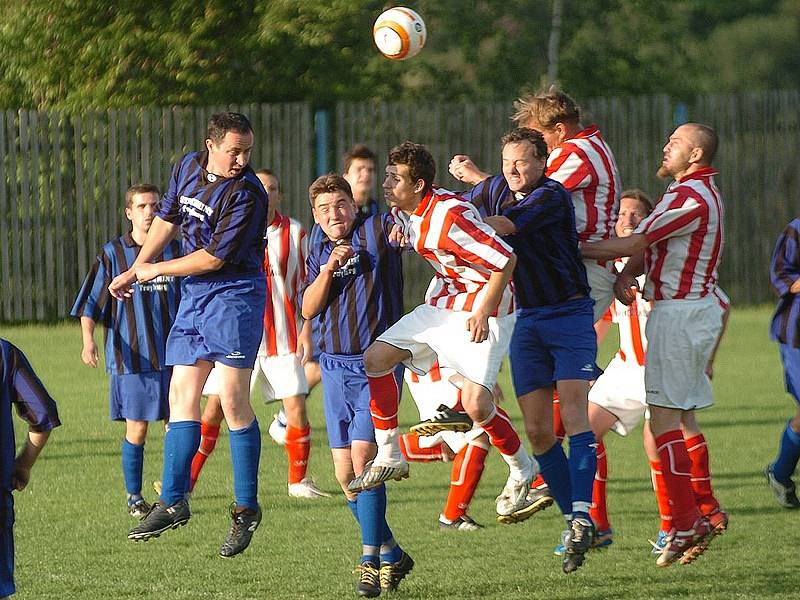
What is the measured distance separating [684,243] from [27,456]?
141 inches

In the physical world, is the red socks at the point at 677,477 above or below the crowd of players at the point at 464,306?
below

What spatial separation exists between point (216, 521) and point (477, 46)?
764 inches

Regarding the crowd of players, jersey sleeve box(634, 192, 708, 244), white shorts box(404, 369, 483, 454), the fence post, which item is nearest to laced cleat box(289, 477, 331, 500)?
white shorts box(404, 369, 483, 454)

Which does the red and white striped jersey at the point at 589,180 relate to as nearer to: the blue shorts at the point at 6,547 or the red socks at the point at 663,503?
the red socks at the point at 663,503

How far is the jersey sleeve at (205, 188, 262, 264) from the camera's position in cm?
687

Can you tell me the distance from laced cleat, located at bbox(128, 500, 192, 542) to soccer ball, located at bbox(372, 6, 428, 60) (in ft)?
11.8

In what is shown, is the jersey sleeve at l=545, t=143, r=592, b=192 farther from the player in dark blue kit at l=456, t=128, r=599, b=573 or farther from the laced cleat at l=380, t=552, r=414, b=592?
the laced cleat at l=380, t=552, r=414, b=592

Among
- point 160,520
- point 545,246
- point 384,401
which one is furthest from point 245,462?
point 545,246

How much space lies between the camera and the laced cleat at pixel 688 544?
7082 millimetres

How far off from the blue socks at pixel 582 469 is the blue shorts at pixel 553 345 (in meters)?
0.31

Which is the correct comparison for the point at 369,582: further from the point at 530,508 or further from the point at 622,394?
the point at 622,394

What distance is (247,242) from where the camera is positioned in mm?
6953

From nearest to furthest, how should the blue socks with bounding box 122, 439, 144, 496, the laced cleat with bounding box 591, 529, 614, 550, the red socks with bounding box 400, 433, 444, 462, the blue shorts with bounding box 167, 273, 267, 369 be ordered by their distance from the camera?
the blue shorts with bounding box 167, 273, 267, 369
the laced cleat with bounding box 591, 529, 614, 550
the blue socks with bounding box 122, 439, 144, 496
the red socks with bounding box 400, 433, 444, 462

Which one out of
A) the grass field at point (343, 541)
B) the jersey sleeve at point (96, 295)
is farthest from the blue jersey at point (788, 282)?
the jersey sleeve at point (96, 295)
